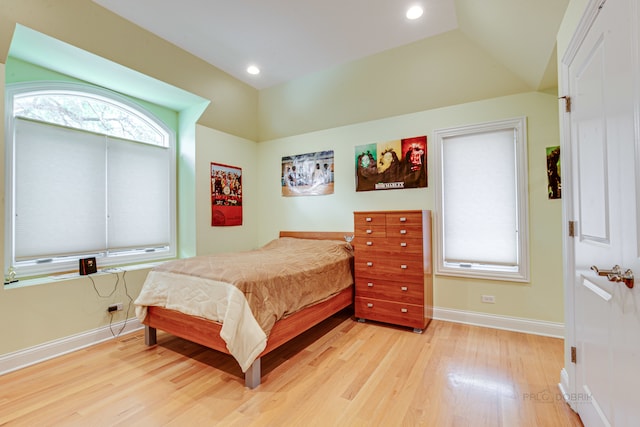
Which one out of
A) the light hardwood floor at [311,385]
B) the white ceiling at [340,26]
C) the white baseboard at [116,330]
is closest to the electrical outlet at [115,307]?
the white baseboard at [116,330]

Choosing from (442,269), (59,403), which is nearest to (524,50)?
(442,269)

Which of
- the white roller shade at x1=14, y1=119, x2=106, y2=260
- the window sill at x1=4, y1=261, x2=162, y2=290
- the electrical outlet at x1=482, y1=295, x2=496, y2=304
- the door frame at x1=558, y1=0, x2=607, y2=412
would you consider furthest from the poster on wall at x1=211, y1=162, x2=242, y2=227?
the door frame at x1=558, y1=0, x2=607, y2=412

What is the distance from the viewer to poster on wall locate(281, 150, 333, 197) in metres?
4.02

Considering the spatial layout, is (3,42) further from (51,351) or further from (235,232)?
(235,232)

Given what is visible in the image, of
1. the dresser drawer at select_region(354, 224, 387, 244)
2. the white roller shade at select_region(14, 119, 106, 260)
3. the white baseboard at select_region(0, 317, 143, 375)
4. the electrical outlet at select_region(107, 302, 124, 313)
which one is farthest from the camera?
the dresser drawer at select_region(354, 224, 387, 244)

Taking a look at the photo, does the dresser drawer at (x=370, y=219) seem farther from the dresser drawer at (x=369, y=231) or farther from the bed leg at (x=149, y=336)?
the bed leg at (x=149, y=336)

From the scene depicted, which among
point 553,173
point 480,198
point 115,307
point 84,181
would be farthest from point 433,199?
point 84,181

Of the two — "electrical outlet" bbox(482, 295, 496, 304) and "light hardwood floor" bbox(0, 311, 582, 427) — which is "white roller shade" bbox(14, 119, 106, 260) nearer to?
"light hardwood floor" bbox(0, 311, 582, 427)

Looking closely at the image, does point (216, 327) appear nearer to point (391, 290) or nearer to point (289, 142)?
point (391, 290)

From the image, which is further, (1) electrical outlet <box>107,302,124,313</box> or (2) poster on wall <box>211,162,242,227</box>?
(2) poster on wall <box>211,162,242,227</box>

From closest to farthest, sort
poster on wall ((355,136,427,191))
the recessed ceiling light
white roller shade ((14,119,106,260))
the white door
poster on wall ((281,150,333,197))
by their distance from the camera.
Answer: the white door < the recessed ceiling light < white roller shade ((14,119,106,260)) < poster on wall ((355,136,427,191)) < poster on wall ((281,150,333,197))

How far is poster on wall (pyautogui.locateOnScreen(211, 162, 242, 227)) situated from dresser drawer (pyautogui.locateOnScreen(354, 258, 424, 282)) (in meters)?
2.04

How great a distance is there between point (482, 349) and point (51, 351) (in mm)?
3776

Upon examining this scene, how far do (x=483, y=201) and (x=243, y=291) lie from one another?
267cm
